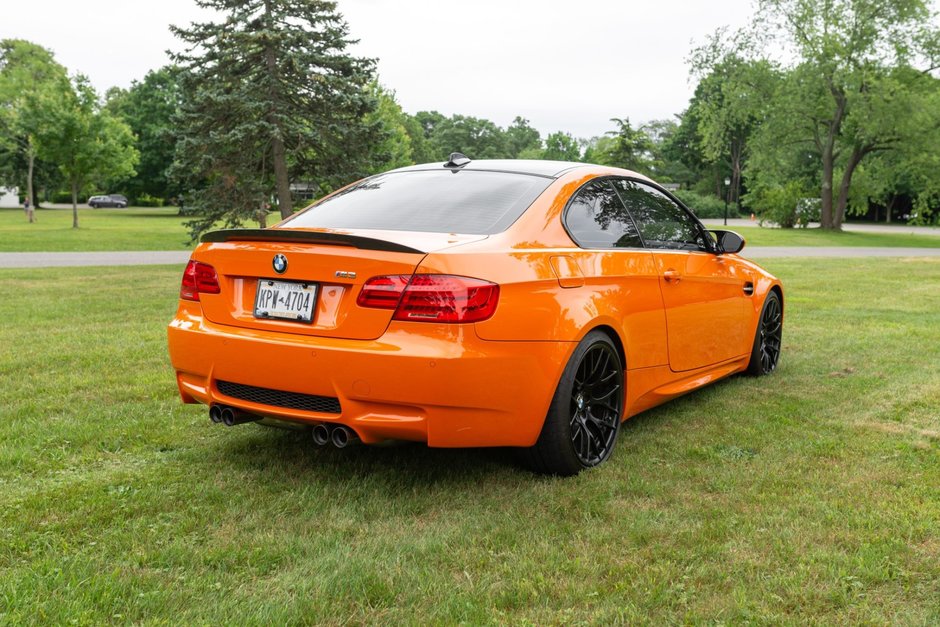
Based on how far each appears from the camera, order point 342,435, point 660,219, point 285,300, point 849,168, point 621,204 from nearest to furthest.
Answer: point 342,435 → point 285,300 → point 621,204 → point 660,219 → point 849,168

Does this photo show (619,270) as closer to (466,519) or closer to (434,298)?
(434,298)

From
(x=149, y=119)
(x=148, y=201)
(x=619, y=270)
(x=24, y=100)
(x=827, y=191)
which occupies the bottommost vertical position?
(x=619, y=270)

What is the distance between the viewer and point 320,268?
11.9 ft

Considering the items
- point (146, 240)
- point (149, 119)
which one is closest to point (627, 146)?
point (146, 240)

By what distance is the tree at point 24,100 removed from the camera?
120 feet

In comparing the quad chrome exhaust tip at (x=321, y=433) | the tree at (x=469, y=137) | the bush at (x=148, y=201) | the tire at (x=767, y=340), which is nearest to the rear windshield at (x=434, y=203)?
the quad chrome exhaust tip at (x=321, y=433)

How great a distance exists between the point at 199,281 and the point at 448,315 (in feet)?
Answer: 4.61

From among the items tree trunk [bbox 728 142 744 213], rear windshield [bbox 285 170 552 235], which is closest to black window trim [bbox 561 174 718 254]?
rear windshield [bbox 285 170 552 235]

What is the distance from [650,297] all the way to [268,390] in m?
2.12

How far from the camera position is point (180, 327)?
13.5 ft

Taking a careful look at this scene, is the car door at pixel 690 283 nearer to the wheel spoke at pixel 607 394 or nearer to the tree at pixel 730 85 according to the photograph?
the wheel spoke at pixel 607 394

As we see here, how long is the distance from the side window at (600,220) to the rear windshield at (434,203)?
0.23m

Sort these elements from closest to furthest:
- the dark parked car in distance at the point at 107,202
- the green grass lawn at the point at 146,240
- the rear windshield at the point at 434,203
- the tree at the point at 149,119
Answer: the rear windshield at the point at 434,203
the green grass lawn at the point at 146,240
the tree at the point at 149,119
the dark parked car in distance at the point at 107,202

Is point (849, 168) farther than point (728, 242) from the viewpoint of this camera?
Yes
